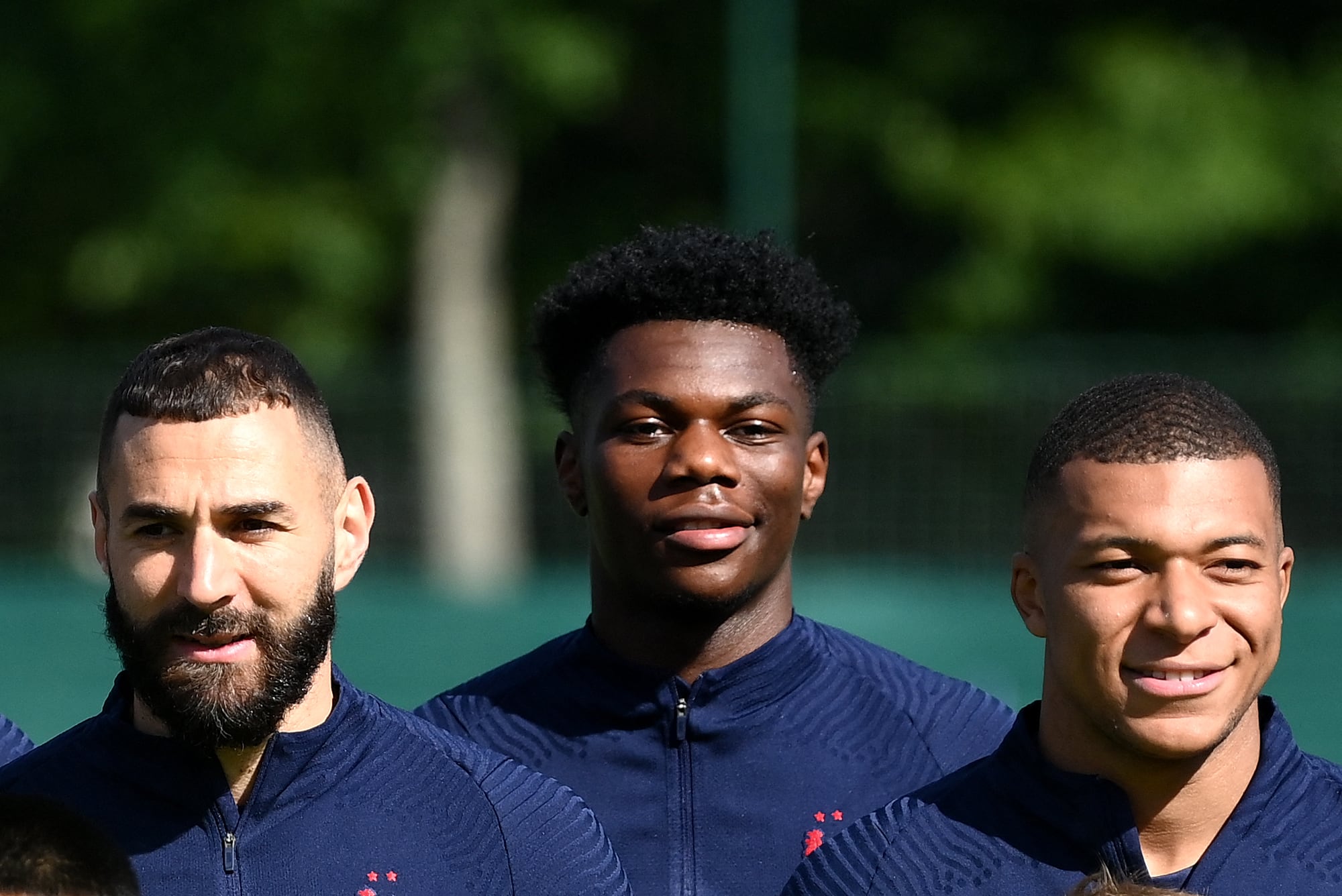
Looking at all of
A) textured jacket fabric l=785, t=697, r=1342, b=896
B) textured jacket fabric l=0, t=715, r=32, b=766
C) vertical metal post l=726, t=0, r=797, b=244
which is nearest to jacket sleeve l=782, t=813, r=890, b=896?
textured jacket fabric l=785, t=697, r=1342, b=896

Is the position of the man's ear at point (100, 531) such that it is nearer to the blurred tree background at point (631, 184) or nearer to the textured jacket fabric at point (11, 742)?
the textured jacket fabric at point (11, 742)

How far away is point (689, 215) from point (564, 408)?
13.4 meters

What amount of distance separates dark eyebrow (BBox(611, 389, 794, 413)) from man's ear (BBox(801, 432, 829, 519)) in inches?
6.7

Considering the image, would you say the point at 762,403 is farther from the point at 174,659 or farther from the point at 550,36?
the point at 550,36

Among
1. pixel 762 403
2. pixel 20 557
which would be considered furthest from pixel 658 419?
pixel 20 557

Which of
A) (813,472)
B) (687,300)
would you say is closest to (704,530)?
(813,472)

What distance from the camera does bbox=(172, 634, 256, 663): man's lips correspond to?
9.19 feet

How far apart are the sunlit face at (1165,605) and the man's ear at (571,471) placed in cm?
112

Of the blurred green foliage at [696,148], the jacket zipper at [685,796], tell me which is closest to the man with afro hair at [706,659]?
the jacket zipper at [685,796]

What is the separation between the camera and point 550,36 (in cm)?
1569

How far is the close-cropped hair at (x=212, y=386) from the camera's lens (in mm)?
2865

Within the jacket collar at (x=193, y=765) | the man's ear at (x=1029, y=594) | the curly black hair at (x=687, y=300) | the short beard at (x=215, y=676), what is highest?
the curly black hair at (x=687, y=300)

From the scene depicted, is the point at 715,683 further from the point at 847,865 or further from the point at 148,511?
the point at 148,511

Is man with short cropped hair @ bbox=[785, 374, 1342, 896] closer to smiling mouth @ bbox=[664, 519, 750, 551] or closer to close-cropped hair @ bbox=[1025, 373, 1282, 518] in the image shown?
close-cropped hair @ bbox=[1025, 373, 1282, 518]
